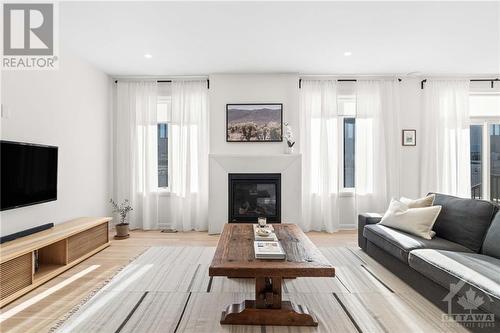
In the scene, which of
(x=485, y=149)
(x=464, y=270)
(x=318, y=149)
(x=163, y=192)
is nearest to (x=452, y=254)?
(x=464, y=270)

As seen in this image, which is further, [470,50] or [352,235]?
[352,235]

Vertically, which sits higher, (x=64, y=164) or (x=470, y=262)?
(x=64, y=164)

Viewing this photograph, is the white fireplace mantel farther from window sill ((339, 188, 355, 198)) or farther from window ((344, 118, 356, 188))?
window ((344, 118, 356, 188))

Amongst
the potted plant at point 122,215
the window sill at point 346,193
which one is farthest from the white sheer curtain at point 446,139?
the potted plant at point 122,215

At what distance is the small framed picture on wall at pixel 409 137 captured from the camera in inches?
194

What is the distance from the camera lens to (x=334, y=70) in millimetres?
4602

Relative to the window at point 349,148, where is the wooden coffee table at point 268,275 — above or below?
below

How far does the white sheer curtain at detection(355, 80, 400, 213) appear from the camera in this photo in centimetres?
486

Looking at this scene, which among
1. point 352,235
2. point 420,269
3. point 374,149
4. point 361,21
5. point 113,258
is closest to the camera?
point 420,269

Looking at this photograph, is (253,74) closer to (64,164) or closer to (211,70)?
(211,70)

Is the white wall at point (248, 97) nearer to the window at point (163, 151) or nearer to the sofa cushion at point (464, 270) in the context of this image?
the window at point (163, 151)

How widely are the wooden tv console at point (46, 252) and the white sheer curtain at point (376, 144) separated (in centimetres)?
419

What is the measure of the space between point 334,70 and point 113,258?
14.1 ft

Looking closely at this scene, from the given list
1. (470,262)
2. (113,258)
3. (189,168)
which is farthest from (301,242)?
(189,168)
